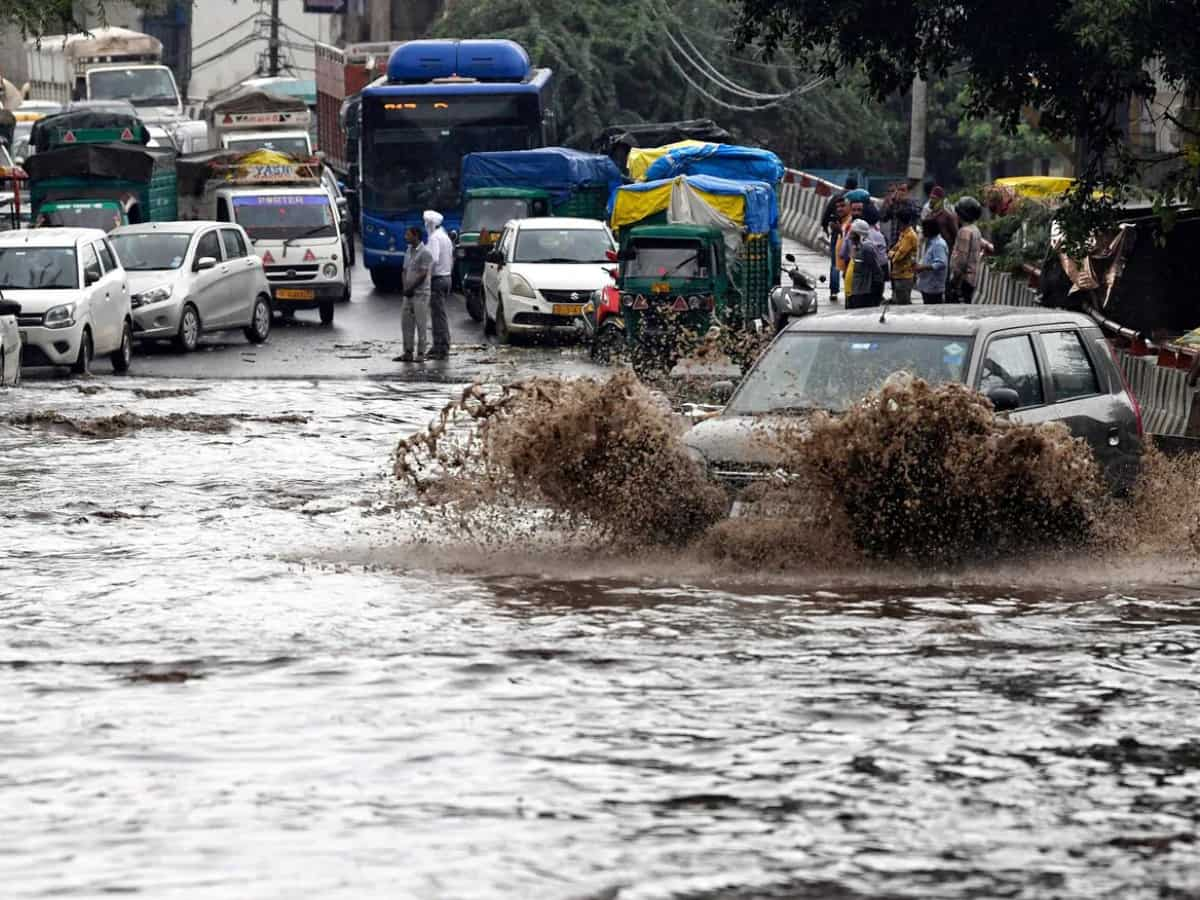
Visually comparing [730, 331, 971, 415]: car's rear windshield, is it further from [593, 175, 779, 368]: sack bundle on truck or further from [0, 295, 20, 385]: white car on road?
[593, 175, 779, 368]: sack bundle on truck

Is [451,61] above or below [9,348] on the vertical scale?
above

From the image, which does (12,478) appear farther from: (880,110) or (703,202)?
(880,110)

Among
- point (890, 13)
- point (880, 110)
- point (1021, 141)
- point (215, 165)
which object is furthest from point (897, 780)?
point (880, 110)

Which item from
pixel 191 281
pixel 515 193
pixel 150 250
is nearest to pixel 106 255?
pixel 191 281

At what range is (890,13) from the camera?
19.9m

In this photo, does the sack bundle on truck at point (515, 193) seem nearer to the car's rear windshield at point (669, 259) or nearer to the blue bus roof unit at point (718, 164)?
the blue bus roof unit at point (718, 164)

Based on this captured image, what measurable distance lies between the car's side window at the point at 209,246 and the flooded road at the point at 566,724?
16290mm

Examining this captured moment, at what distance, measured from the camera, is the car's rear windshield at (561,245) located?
101ft

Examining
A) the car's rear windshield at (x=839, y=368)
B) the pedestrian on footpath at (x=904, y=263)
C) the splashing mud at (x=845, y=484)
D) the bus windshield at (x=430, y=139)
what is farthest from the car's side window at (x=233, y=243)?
the car's rear windshield at (x=839, y=368)

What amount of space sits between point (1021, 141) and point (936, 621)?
51410mm

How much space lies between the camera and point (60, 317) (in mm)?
25234

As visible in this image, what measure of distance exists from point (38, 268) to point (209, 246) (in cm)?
442

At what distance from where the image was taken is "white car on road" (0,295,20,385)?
23469mm

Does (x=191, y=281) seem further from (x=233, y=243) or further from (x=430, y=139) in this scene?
(x=430, y=139)
